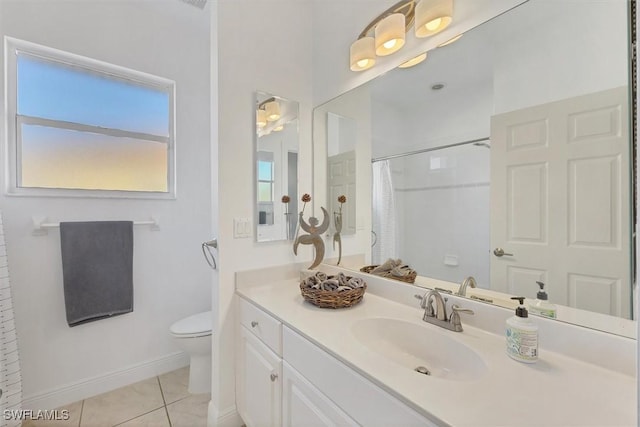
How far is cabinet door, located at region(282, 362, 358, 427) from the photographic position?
81cm

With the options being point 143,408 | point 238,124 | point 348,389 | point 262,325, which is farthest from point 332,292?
point 143,408

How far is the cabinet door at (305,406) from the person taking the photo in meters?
0.81

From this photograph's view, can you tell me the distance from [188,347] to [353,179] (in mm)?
1514

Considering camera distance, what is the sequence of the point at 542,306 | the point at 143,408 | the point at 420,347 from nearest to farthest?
the point at 542,306 < the point at 420,347 < the point at 143,408

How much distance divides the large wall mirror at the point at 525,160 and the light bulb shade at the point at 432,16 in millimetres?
111

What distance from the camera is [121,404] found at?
1705mm

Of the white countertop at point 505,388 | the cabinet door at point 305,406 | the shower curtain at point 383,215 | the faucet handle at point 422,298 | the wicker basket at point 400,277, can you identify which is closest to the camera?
the white countertop at point 505,388

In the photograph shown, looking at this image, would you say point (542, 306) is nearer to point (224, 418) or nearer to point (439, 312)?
point (439, 312)

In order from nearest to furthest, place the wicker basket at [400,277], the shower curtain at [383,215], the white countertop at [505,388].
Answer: the white countertop at [505,388] → the wicker basket at [400,277] → the shower curtain at [383,215]

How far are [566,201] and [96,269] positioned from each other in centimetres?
246

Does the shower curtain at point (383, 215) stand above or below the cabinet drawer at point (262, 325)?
above

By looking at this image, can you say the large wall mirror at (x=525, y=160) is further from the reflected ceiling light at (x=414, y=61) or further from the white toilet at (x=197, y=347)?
the white toilet at (x=197, y=347)

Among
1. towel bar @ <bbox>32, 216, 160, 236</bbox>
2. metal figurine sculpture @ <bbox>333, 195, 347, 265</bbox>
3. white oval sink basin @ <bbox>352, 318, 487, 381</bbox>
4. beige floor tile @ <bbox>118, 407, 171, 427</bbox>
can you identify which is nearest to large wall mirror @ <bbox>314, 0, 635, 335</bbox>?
white oval sink basin @ <bbox>352, 318, 487, 381</bbox>

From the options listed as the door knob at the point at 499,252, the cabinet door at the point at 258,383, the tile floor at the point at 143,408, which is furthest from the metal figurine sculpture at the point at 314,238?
the tile floor at the point at 143,408
